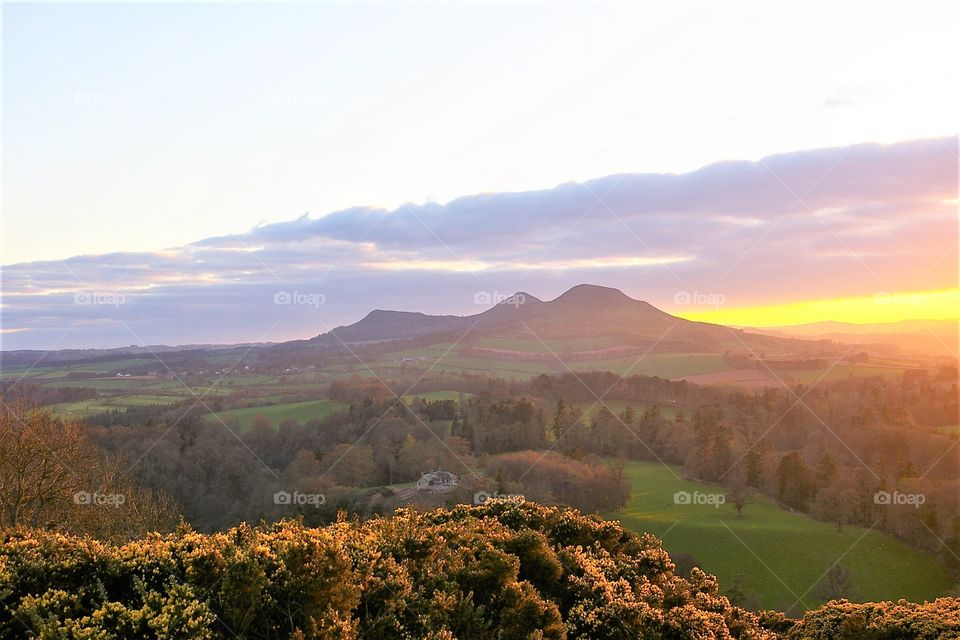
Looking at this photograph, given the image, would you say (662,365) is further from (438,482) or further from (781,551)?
A: (438,482)

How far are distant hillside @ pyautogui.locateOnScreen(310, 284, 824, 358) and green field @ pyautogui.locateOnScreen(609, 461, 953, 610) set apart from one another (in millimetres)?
62022

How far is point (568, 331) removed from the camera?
13312 centimetres

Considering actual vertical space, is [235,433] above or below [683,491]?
above

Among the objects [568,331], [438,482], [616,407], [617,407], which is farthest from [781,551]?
[568,331]

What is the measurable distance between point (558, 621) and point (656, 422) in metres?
77.3

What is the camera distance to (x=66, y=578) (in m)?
8.98

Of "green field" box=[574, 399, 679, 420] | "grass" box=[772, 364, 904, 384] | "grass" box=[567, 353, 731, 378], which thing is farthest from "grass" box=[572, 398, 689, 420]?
"grass" box=[772, 364, 904, 384]

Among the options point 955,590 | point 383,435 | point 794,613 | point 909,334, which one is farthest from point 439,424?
point 909,334

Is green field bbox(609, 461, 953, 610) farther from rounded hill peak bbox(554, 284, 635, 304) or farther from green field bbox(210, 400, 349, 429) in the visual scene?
rounded hill peak bbox(554, 284, 635, 304)

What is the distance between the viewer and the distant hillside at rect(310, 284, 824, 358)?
409 feet

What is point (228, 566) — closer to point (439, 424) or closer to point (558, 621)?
point (558, 621)

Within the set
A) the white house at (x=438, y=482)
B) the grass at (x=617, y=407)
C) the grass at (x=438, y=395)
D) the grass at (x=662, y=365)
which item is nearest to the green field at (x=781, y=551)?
the white house at (x=438, y=482)

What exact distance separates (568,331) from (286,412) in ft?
217

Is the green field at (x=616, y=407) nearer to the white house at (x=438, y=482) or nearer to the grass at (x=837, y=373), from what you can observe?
the grass at (x=837, y=373)
